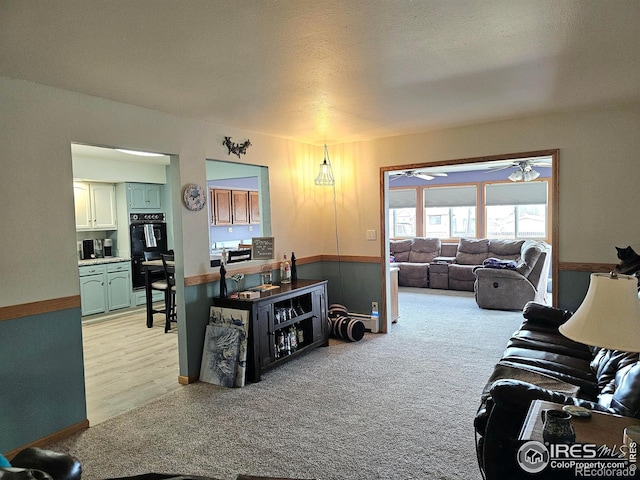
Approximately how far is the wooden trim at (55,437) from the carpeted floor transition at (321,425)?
79 millimetres

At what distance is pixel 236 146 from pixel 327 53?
215 centimetres

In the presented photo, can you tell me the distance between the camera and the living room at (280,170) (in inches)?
106

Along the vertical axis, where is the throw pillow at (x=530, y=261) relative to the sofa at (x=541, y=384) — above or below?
above

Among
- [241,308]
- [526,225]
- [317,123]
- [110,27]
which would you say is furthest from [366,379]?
[526,225]

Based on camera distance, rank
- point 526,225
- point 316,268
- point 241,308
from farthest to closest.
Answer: point 526,225, point 316,268, point 241,308

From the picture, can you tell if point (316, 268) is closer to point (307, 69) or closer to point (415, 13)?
→ point (307, 69)

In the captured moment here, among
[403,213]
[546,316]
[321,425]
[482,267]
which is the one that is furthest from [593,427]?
Result: [403,213]

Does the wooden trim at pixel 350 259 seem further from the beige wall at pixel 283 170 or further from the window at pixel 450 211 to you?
the window at pixel 450 211

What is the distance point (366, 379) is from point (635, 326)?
266 cm

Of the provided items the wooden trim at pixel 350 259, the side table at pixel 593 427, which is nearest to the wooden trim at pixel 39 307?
the side table at pixel 593 427

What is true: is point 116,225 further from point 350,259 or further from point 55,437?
point 55,437

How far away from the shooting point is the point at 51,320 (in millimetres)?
2922

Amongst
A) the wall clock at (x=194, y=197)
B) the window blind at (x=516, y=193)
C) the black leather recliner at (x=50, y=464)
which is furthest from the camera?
the window blind at (x=516, y=193)

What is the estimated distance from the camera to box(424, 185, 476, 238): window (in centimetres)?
972
